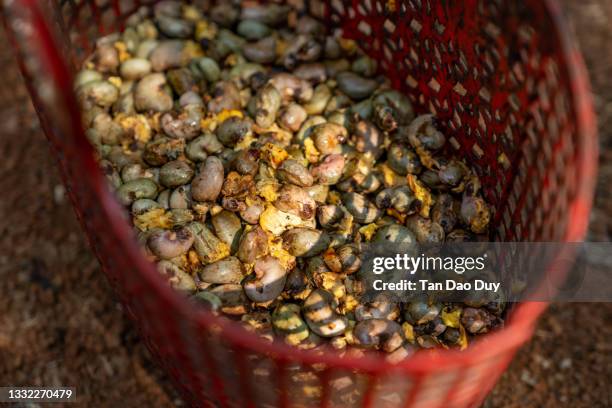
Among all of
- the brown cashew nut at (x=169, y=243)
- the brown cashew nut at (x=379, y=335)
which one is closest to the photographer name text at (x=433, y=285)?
the brown cashew nut at (x=379, y=335)

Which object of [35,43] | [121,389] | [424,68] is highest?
[35,43]

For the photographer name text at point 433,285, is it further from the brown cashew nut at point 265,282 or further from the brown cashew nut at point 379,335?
the brown cashew nut at point 265,282

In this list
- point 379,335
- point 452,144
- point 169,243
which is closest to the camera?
point 379,335

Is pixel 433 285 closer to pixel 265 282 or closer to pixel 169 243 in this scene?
pixel 265 282

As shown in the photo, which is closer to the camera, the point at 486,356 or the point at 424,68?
the point at 486,356

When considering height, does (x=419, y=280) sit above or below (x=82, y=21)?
below

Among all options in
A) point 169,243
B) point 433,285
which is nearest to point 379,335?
point 433,285

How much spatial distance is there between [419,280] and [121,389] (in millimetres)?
963

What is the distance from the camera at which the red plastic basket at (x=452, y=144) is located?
1.11m

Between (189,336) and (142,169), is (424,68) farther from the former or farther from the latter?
(189,336)

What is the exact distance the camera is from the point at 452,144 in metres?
1.95

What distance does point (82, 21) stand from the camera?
7.17ft

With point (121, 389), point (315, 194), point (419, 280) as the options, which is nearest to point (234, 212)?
point (315, 194)

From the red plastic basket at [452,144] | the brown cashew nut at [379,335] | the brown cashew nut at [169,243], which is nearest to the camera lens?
the red plastic basket at [452,144]
